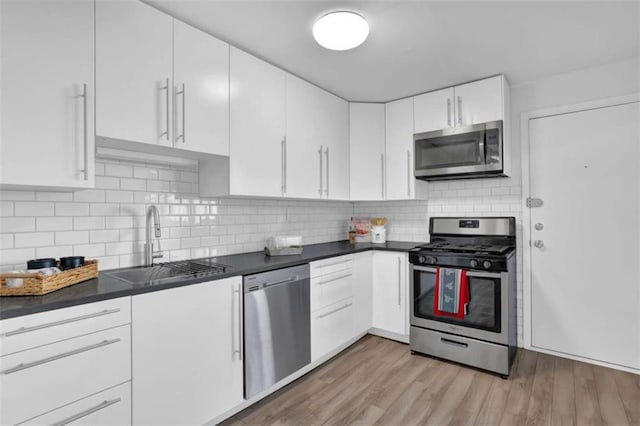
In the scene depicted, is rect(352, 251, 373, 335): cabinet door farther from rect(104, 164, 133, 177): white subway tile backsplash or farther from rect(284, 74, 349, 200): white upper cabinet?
rect(104, 164, 133, 177): white subway tile backsplash

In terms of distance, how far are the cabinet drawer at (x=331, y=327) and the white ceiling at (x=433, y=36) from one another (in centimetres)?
190

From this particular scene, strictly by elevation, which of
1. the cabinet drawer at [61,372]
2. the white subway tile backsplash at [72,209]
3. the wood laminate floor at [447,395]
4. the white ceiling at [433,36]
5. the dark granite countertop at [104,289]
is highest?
the white ceiling at [433,36]

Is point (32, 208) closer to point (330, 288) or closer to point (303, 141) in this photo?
point (303, 141)

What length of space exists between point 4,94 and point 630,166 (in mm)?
3809

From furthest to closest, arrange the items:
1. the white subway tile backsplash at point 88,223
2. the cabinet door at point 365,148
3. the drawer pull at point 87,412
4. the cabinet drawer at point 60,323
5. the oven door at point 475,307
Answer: the cabinet door at point 365,148, the oven door at point 475,307, the white subway tile backsplash at point 88,223, the drawer pull at point 87,412, the cabinet drawer at point 60,323

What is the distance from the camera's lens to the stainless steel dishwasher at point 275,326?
1.98 meters

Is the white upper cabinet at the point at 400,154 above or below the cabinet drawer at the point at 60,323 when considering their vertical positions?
above

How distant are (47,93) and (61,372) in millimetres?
1177

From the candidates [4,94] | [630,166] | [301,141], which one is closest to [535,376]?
[630,166]

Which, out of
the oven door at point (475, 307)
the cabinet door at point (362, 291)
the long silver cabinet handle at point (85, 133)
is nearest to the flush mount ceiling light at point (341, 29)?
the long silver cabinet handle at point (85, 133)

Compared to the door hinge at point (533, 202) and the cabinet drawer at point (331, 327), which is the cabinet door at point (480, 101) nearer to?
the door hinge at point (533, 202)

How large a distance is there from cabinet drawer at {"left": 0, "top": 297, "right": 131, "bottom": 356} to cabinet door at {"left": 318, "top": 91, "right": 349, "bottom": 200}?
190cm

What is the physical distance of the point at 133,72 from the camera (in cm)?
172

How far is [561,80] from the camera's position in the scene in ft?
9.05
